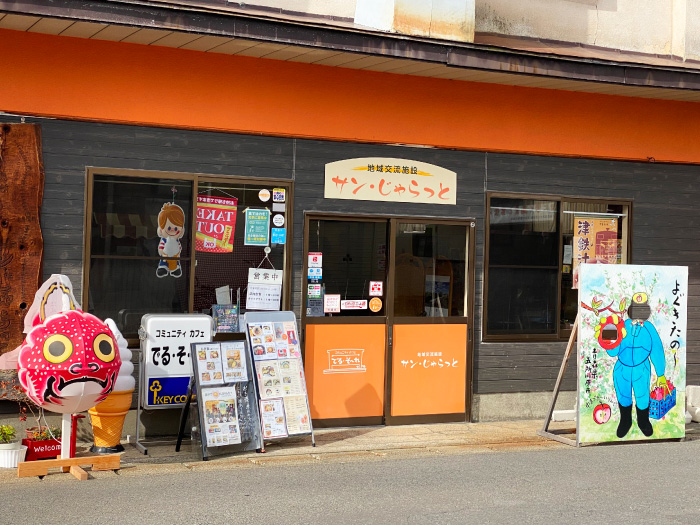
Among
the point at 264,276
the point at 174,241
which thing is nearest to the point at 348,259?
the point at 264,276

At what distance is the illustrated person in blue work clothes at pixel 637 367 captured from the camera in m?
9.65

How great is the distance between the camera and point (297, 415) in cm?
927

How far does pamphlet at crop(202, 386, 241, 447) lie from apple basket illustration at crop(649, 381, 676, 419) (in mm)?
4459

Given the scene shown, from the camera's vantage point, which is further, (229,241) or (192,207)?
(229,241)

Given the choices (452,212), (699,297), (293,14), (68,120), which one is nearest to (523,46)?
(452,212)

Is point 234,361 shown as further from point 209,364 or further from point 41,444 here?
point 41,444

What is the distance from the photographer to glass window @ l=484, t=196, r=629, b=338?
11266 mm

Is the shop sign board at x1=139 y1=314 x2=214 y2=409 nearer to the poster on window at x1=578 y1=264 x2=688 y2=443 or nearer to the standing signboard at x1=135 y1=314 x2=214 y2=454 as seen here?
the standing signboard at x1=135 y1=314 x2=214 y2=454

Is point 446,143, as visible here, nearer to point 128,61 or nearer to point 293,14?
point 293,14

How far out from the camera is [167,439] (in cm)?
948

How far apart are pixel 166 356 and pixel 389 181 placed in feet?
10.9

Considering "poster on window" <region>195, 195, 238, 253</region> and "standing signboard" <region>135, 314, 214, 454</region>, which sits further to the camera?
"poster on window" <region>195, 195, 238, 253</region>

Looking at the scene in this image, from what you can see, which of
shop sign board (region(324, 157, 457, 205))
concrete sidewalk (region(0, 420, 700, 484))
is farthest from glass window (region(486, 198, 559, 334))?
concrete sidewalk (region(0, 420, 700, 484))

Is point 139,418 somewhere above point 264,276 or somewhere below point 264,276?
below
